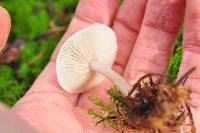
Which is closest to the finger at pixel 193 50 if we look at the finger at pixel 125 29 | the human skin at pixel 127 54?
the human skin at pixel 127 54

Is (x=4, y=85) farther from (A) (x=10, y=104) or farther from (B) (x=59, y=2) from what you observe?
(B) (x=59, y=2)

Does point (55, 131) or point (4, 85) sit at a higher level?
point (55, 131)

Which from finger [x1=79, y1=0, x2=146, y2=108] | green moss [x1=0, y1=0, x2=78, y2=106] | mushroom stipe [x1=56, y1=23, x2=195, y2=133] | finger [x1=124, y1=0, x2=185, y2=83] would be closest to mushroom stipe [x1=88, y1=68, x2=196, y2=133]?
mushroom stipe [x1=56, y1=23, x2=195, y2=133]

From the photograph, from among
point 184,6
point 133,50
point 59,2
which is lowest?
point 59,2

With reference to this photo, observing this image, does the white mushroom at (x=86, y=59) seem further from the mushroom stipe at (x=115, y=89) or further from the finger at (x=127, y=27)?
the finger at (x=127, y=27)

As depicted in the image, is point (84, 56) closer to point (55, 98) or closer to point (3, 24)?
point (55, 98)

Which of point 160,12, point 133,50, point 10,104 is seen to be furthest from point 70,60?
point 10,104

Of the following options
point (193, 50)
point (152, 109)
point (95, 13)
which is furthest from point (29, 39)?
point (152, 109)
